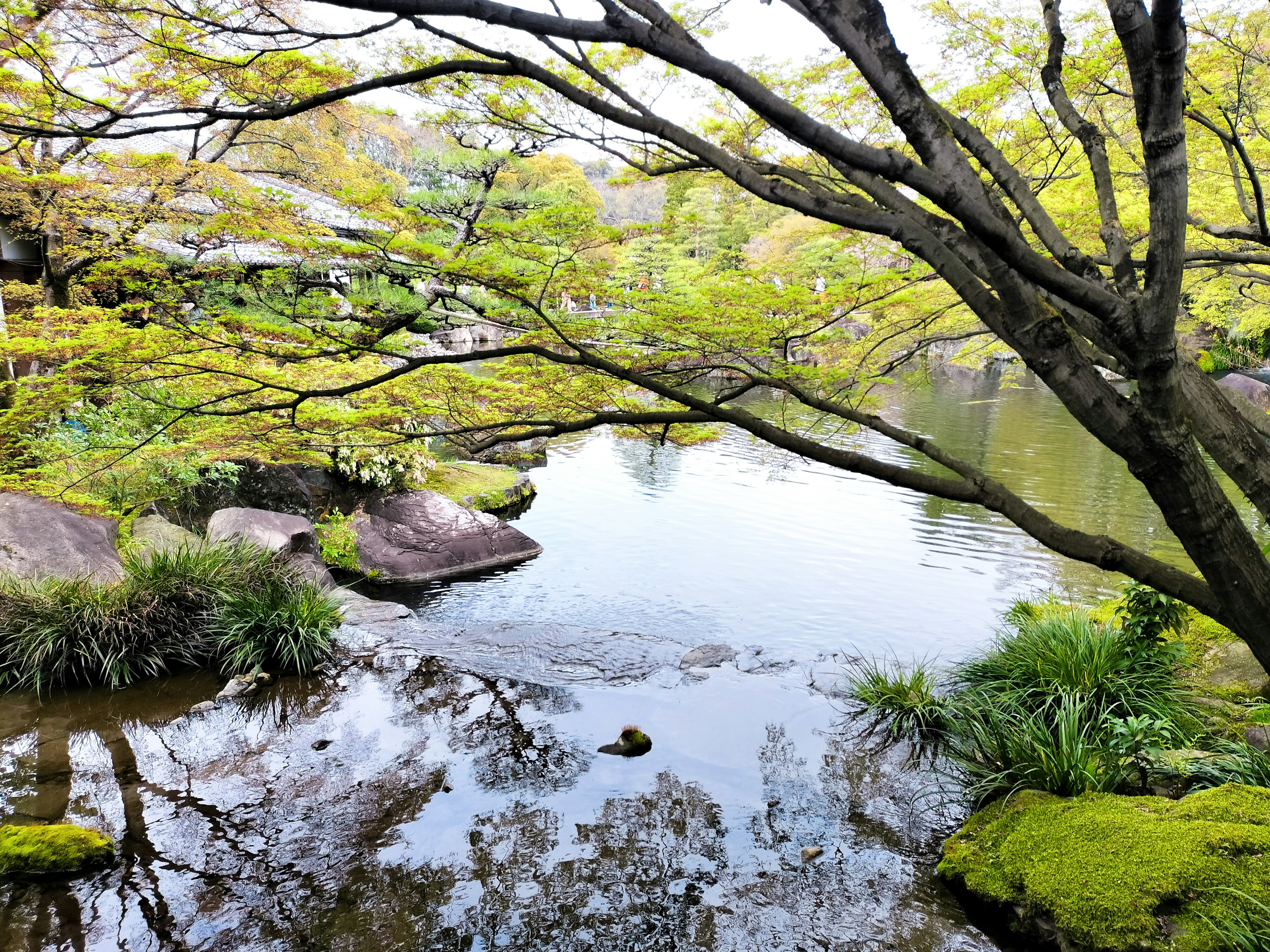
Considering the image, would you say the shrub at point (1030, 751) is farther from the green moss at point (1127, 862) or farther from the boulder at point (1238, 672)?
the boulder at point (1238, 672)

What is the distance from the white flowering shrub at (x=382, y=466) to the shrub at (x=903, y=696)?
6.61 meters

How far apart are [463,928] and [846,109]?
19.2ft

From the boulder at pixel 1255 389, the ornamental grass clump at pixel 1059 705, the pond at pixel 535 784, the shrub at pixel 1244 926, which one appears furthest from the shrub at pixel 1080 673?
the boulder at pixel 1255 389

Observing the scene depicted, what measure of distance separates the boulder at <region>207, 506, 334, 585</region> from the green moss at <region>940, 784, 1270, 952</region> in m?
6.59

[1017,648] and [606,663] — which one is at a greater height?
[1017,648]

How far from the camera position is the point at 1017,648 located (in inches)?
238

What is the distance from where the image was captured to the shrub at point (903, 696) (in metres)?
5.73

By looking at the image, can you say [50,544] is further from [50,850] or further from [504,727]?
[504,727]

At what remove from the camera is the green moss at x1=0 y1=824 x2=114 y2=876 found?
375 centimetres

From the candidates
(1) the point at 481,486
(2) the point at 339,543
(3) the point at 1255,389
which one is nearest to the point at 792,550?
(1) the point at 481,486

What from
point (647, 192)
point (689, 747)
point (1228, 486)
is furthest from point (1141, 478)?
point (647, 192)

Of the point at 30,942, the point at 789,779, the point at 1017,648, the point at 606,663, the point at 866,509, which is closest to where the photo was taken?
the point at 30,942

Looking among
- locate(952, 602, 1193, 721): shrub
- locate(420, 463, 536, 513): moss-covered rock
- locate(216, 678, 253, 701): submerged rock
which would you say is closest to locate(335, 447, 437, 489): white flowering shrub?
locate(420, 463, 536, 513): moss-covered rock

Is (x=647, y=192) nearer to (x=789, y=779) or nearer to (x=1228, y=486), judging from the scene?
(x=1228, y=486)
